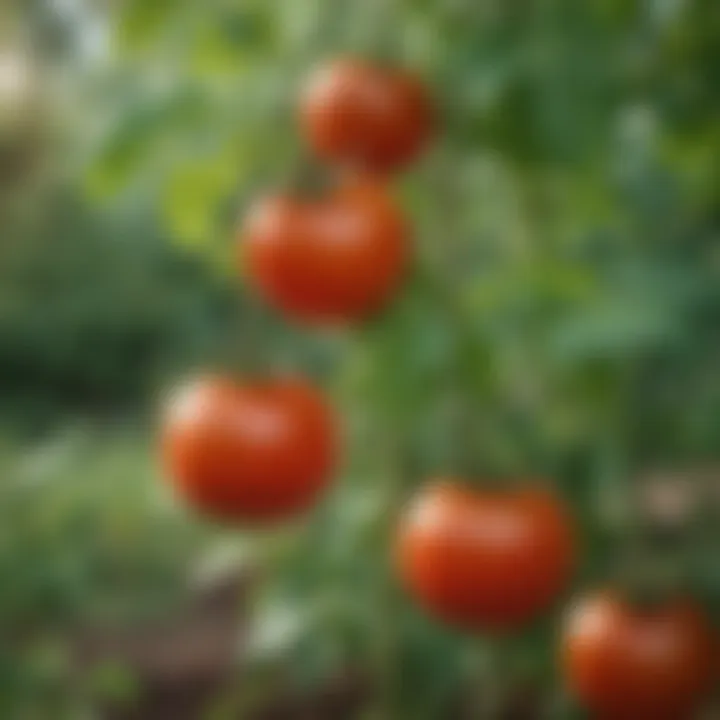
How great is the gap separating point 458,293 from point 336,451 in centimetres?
10

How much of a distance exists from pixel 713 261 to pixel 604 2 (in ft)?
0.63

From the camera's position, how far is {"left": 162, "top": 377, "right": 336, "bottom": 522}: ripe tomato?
880mm

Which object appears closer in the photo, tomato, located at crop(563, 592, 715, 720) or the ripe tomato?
the ripe tomato

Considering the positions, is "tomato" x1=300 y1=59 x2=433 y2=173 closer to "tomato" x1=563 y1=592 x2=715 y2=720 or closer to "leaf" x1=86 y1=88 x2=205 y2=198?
"leaf" x1=86 y1=88 x2=205 y2=198

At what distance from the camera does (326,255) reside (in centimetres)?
83

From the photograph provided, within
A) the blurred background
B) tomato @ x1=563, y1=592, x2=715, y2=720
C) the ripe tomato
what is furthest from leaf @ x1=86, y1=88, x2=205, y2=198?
tomato @ x1=563, y1=592, x2=715, y2=720

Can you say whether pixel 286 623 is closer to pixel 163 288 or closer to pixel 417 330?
pixel 417 330

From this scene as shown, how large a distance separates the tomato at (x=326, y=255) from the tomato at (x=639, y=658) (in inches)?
9.5

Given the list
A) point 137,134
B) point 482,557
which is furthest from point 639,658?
point 137,134

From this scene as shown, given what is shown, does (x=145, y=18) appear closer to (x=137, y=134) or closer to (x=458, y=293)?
(x=137, y=134)

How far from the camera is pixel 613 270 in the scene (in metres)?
1.01

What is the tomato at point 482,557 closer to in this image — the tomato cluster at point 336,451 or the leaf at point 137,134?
the tomato cluster at point 336,451

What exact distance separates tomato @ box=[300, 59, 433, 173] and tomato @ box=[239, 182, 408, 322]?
3 centimetres

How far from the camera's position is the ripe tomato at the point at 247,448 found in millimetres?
880
